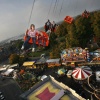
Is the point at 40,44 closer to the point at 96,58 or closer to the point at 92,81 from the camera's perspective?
the point at 92,81

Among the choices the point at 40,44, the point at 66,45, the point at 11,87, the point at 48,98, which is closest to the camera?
the point at 48,98

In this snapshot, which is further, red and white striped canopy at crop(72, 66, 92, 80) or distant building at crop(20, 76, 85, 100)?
red and white striped canopy at crop(72, 66, 92, 80)

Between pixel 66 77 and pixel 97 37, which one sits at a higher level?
pixel 97 37

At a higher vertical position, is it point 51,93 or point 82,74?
point 51,93

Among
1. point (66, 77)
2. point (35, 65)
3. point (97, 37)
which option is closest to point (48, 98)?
point (66, 77)

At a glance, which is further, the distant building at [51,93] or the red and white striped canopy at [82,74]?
the red and white striped canopy at [82,74]

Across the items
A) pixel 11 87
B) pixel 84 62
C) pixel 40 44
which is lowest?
pixel 11 87

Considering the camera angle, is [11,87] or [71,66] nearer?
[11,87]

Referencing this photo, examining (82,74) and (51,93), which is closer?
(51,93)
